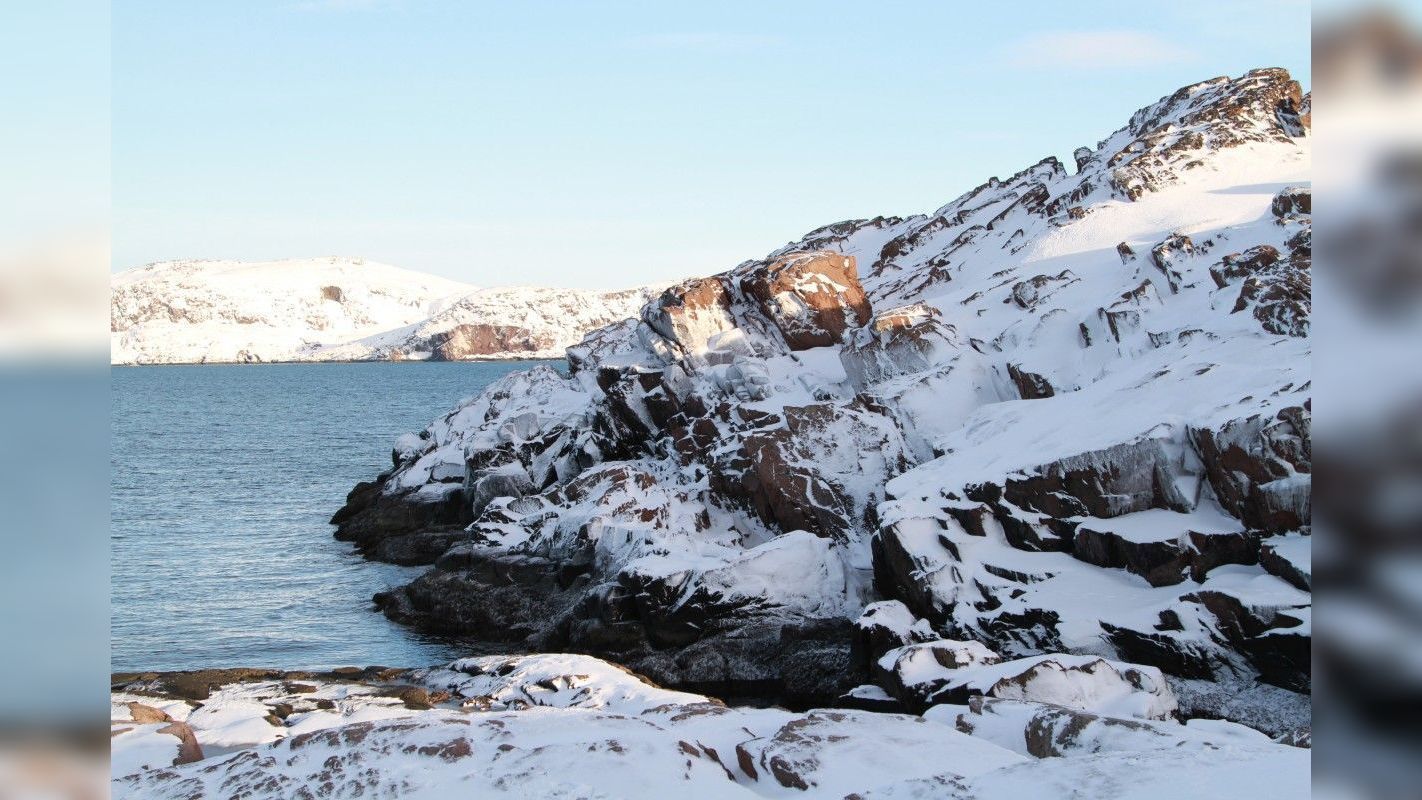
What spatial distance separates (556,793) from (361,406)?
118821 mm

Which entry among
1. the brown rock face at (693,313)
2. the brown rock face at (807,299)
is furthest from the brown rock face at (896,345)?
the brown rock face at (693,313)

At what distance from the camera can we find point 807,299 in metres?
44.5

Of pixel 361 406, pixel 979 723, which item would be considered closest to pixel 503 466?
pixel 979 723

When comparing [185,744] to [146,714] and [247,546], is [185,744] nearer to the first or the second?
[146,714]

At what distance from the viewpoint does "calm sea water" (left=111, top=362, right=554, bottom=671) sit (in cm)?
3400

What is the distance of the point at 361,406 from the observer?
12750 centimetres

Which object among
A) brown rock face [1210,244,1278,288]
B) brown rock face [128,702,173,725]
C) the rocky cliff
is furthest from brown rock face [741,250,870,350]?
brown rock face [128,702,173,725]

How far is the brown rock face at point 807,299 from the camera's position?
145 ft

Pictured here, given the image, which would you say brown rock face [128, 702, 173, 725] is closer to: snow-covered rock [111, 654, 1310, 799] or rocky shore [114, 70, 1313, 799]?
rocky shore [114, 70, 1313, 799]

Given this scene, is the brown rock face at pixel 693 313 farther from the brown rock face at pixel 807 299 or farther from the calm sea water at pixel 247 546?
the calm sea water at pixel 247 546

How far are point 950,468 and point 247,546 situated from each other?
33.1 meters

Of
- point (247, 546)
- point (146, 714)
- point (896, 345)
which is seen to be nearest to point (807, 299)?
point (896, 345)
